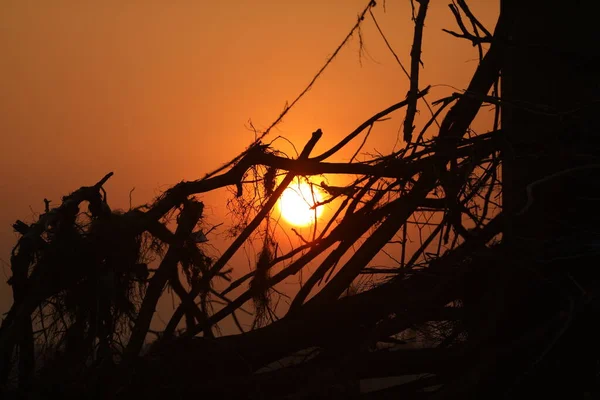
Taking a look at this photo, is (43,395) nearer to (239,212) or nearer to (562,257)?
(239,212)

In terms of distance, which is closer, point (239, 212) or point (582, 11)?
point (582, 11)

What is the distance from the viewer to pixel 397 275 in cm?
253

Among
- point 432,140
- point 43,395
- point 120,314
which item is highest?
point 432,140

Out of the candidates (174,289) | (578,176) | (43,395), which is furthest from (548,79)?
(43,395)

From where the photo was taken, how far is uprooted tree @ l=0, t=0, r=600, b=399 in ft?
6.63

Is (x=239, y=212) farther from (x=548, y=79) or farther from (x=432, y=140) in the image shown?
(x=548, y=79)

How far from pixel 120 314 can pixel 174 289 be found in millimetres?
344

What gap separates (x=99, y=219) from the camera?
258 cm

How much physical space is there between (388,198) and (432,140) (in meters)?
0.37

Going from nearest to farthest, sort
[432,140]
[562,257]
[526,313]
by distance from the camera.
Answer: [562,257]
[526,313]
[432,140]

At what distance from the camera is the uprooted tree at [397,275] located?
2.02m

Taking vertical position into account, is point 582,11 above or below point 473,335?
above

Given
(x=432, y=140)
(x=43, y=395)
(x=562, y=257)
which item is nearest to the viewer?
(x=562, y=257)

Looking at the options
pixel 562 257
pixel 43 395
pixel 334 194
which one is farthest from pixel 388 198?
pixel 43 395
